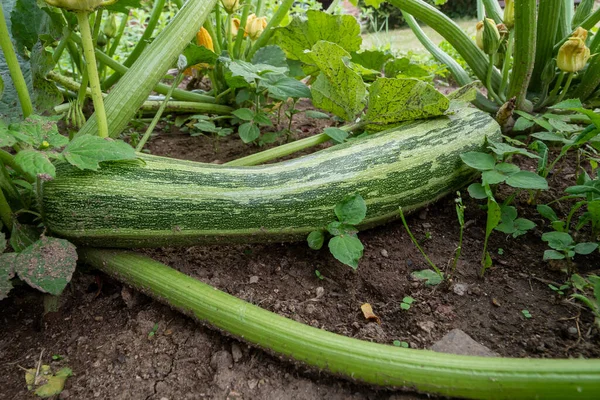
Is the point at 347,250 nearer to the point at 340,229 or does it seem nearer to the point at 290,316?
the point at 340,229

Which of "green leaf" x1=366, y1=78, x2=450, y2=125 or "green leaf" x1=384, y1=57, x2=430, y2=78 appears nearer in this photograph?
"green leaf" x1=366, y1=78, x2=450, y2=125

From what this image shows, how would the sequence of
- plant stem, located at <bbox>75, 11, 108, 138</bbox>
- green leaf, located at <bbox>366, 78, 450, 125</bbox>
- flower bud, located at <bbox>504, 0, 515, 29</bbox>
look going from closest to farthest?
plant stem, located at <bbox>75, 11, 108, 138</bbox>
green leaf, located at <bbox>366, 78, 450, 125</bbox>
flower bud, located at <bbox>504, 0, 515, 29</bbox>

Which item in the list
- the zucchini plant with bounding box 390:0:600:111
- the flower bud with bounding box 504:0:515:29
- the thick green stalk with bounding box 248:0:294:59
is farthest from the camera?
the thick green stalk with bounding box 248:0:294:59

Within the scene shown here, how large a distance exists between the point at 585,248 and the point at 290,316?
867mm

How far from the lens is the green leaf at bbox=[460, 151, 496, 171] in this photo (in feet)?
4.97

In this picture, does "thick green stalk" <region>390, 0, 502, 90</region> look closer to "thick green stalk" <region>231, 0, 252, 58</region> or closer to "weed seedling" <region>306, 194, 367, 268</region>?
"thick green stalk" <region>231, 0, 252, 58</region>

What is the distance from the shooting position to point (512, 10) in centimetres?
188

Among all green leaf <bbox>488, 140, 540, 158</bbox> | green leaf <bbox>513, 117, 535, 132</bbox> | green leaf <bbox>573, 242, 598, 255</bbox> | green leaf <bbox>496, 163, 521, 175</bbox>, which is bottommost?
green leaf <bbox>573, 242, 598, 255</bbox>

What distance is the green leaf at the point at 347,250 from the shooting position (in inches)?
52.5

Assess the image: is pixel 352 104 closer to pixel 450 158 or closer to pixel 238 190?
pixel 450 158

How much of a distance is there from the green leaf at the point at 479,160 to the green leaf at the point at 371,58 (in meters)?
0.80

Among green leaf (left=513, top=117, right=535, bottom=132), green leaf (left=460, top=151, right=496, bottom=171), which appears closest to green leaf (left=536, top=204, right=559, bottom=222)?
green leaf (left=460, top=151, right=496, bottom=171)

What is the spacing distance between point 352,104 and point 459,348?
1011 millimetres

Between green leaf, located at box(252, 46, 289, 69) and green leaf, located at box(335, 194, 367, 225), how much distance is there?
35.3 inches
